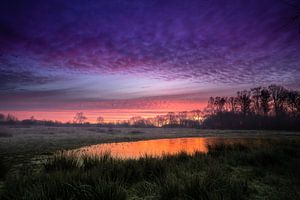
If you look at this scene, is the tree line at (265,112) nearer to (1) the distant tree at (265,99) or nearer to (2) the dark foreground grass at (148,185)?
(1) the distant tree at (265,99)

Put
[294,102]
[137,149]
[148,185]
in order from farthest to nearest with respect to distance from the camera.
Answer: [294,102], [137,149], [148,185]

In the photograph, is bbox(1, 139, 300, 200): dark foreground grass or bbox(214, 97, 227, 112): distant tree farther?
bbox(214, 97, 227, 112): distant tree

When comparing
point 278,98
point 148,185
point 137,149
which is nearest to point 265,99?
point 278,98

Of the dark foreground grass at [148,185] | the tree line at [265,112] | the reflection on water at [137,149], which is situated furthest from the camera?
the tree line at [265,112]

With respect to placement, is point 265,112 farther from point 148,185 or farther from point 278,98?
point 148,185

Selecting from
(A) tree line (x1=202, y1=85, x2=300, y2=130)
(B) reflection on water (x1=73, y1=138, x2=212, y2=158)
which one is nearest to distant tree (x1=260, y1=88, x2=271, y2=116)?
(A) tree line (x1=202, y1=85, x2=300, y2=130)

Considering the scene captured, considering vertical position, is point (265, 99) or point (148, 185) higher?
point (265, 99)

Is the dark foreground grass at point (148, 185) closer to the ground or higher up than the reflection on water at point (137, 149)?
higher up

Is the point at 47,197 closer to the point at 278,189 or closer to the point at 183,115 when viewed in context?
the point at 278,189

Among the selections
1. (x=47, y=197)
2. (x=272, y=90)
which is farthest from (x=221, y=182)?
(x=272, y=90)

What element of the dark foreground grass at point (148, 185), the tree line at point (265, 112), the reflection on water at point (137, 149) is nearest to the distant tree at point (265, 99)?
the tree line at point (265, 112)

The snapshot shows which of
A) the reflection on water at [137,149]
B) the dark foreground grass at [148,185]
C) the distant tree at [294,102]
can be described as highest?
the distant tree at [294,102]

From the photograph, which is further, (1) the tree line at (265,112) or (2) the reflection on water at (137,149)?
(1) the tree line at (265,112)

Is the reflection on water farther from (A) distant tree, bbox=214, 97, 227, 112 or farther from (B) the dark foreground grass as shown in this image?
(A) distant tree, bbox=214, 97, 227, 112
